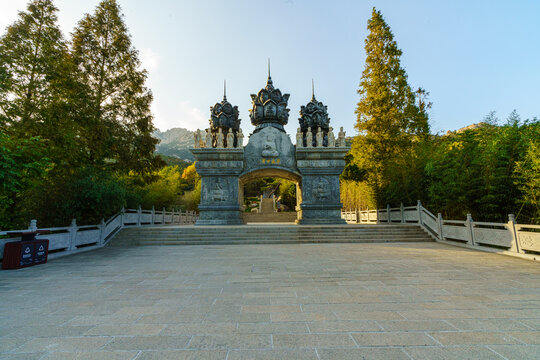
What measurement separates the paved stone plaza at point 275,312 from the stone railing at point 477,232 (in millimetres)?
947

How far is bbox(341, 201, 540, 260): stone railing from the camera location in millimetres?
6172

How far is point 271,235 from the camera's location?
10.5 m

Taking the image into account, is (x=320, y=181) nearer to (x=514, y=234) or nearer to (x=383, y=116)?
(x=383, y=116)

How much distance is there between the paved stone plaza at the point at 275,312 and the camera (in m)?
2.14

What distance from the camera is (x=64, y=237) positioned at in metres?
7.56

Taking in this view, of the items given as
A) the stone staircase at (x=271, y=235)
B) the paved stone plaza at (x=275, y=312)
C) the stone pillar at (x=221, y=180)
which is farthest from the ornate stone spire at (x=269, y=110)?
the paved stone plaza at (x=275, y=312)

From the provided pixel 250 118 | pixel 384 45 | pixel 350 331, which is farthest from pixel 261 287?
pixel 384 45

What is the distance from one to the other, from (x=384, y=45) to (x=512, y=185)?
1375 cm

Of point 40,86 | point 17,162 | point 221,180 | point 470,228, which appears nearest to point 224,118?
point 221,180

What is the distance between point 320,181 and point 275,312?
1214 centimetres

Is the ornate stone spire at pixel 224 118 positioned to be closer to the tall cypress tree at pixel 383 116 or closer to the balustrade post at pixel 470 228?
the tall cypress tree at pixel 383 116

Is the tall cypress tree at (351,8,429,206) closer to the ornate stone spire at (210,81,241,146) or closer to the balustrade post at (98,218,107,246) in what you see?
A: the ornate stone spire at (210,81,241,146)

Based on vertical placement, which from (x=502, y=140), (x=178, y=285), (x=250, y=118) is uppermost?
(x=250, y=118)

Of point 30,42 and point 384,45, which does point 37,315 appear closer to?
point 30,42
